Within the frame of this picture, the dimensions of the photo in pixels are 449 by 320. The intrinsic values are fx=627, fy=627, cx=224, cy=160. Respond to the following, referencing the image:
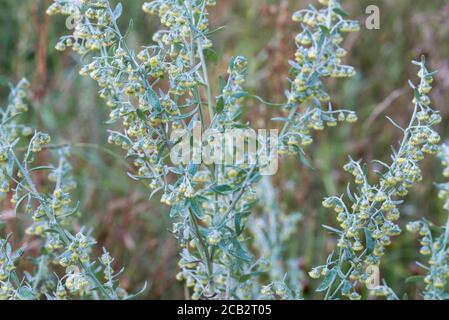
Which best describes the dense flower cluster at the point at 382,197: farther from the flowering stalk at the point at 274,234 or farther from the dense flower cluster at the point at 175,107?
the flowering stalk at the point at 274,234

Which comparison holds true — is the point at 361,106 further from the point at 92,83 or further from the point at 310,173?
the point at 92,83

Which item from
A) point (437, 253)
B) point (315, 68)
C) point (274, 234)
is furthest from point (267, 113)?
point (437, 253)

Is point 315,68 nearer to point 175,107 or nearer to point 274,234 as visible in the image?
point 175,107

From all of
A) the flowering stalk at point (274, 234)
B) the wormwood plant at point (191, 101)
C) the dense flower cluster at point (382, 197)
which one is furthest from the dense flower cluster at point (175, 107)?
the flowering stalk at point (274, 234)

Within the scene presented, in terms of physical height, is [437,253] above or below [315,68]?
below

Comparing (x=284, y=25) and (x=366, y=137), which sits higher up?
(x=284, y=25)

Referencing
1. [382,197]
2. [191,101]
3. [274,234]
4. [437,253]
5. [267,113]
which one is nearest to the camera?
[382,197]
